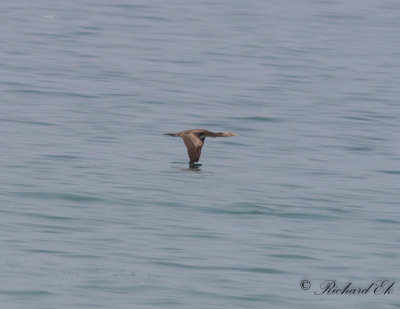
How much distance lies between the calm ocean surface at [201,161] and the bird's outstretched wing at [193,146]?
252 millimetres

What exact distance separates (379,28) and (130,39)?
7.70m

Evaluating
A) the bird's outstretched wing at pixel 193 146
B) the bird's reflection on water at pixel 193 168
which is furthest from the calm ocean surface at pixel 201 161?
the bird's outstretched wing at pixel 193 146

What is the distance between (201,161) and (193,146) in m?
1.32

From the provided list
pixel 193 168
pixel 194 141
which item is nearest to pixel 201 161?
pixel 193 168

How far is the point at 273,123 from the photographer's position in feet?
73.7

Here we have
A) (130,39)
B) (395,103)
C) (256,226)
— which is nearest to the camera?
(256,226)

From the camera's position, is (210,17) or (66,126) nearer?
(66,126)

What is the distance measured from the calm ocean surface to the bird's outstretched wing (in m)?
0.25

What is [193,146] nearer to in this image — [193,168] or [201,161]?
[193,168]

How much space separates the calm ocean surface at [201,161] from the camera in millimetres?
12602

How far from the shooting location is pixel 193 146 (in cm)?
1792

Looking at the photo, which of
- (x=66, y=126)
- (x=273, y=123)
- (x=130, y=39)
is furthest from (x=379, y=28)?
(x=66, y=126)

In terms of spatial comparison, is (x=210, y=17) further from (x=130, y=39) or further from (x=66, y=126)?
(x=66, y=126)

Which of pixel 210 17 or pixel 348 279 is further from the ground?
pixel 348 279
